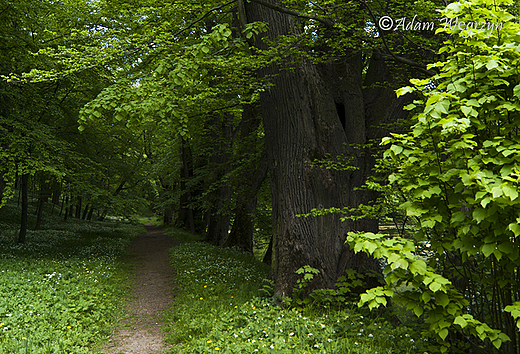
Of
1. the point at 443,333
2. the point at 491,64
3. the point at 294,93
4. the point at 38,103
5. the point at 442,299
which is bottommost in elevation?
the point at 443,333

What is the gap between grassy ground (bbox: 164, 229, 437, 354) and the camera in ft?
14.3

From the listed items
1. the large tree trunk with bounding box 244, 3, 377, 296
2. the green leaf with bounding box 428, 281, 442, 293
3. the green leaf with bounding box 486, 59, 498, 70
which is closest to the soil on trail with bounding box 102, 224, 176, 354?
the large tree trunk with bounding box 244, 3, 377, 296

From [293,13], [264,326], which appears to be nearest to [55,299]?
[264,326]

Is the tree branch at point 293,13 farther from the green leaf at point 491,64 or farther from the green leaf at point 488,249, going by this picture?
the green leaf at point 488,249

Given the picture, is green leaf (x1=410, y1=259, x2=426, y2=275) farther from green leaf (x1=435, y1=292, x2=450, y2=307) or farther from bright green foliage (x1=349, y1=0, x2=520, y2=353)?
green leaf (x1=435, y1=292, x2=450, y2=307)

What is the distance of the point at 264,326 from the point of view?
5.25 meters

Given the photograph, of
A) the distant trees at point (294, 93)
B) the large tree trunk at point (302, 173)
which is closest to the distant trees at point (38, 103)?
the distant trees at point (294, 93)

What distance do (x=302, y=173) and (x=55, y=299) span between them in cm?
533

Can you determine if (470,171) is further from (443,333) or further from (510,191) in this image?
(443,333)

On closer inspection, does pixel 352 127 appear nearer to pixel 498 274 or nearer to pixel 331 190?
pixel 331 190

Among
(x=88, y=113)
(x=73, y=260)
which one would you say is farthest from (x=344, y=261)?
(x=73, y=260)

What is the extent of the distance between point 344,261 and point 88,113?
5356 mm

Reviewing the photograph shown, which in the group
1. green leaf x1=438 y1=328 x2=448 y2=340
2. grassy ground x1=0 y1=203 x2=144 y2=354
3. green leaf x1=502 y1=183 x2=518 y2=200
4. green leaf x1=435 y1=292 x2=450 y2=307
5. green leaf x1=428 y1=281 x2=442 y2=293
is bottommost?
grassy ground x1=0 y1=203 x2=144 y2=354

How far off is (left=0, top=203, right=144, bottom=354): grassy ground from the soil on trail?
1.01 feet
